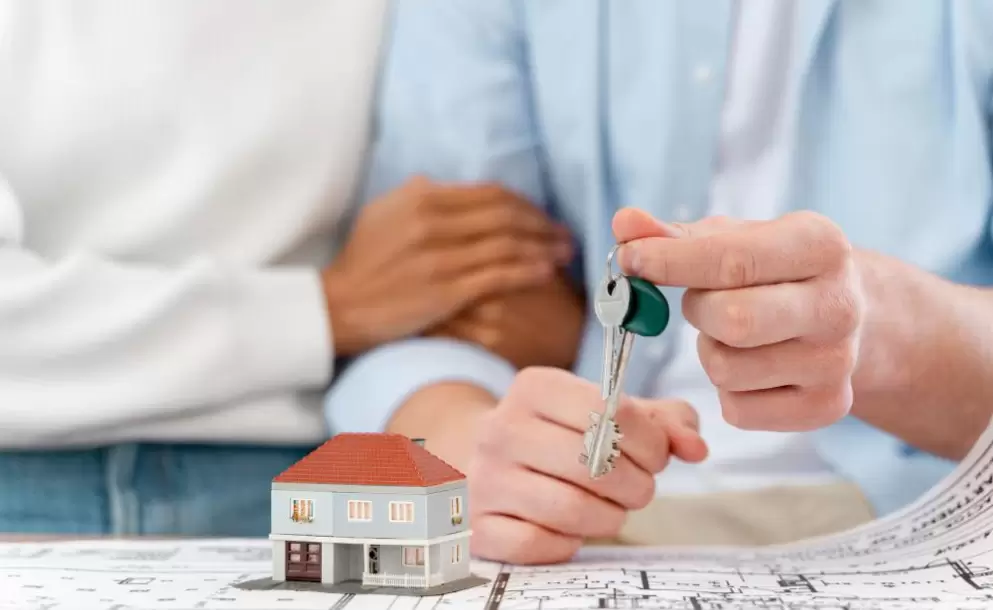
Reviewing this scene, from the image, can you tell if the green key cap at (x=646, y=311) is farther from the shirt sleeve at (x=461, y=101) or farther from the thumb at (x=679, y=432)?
the shirt sleeve at (x=461, y=101)

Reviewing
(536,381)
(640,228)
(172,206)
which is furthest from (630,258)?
(172,206)

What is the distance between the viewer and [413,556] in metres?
0.41

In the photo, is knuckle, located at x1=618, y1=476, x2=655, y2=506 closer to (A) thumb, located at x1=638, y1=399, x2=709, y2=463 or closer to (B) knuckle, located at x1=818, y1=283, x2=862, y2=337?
(A) thumb, located at x1=638, y1=399, x2=709, y2=463

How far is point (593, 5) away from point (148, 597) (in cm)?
52

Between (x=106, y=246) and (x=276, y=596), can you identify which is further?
(x=106, y=246)

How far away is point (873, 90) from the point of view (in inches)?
26.6

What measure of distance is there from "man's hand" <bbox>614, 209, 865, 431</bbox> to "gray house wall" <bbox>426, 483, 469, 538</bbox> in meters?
0.12

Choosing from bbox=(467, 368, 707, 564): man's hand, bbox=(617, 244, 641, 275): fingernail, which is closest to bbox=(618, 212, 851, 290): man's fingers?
bbox=(617, 244, 641, 275): fingernail

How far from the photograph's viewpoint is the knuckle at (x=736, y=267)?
0.41m

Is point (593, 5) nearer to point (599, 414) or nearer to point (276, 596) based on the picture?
point (599, 414)

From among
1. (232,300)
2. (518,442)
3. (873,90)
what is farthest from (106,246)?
(873,90)

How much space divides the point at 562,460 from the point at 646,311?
12 centimetres

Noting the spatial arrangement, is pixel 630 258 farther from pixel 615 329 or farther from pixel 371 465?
pixel 371 465

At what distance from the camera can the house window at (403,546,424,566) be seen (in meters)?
0.40
